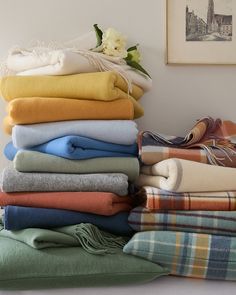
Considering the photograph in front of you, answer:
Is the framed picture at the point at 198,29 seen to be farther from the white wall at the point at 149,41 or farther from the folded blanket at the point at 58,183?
the folded blanket at the point at 58,183

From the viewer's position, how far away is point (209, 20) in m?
1.06

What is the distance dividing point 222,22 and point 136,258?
0.71 metres

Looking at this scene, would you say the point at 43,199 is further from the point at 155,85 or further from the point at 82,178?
the point at 155,85

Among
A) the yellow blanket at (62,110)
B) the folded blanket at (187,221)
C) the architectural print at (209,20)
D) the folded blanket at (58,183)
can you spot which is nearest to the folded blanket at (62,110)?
the yellow blanket at (62,110)

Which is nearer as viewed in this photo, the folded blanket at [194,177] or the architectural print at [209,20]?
the folded blanket at [194,177]

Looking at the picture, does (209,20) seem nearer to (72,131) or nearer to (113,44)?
(113,44)

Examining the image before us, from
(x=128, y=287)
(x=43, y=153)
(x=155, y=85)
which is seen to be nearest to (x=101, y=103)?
(x=43, y=153)

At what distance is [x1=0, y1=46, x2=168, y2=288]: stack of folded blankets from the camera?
730 mm

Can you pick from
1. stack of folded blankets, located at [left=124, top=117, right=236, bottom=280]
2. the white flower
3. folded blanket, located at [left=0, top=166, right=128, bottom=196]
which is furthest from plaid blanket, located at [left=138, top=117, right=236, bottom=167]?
the white flower

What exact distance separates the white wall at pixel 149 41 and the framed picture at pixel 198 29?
3 cm

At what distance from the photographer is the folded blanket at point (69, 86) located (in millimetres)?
835

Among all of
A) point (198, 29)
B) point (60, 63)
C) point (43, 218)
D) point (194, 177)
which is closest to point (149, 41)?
point (198, 29)

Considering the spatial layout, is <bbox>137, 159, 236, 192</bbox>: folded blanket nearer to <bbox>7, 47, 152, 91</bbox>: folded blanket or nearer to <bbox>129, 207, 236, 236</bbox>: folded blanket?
<bbox>129, 207, 236, 236</bbox>: folded blanket

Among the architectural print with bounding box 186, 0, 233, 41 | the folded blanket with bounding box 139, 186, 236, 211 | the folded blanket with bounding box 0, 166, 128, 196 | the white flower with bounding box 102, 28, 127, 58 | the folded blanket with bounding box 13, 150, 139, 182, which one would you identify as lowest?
the folded blanket with bounding box 139, 186, 236, 211
